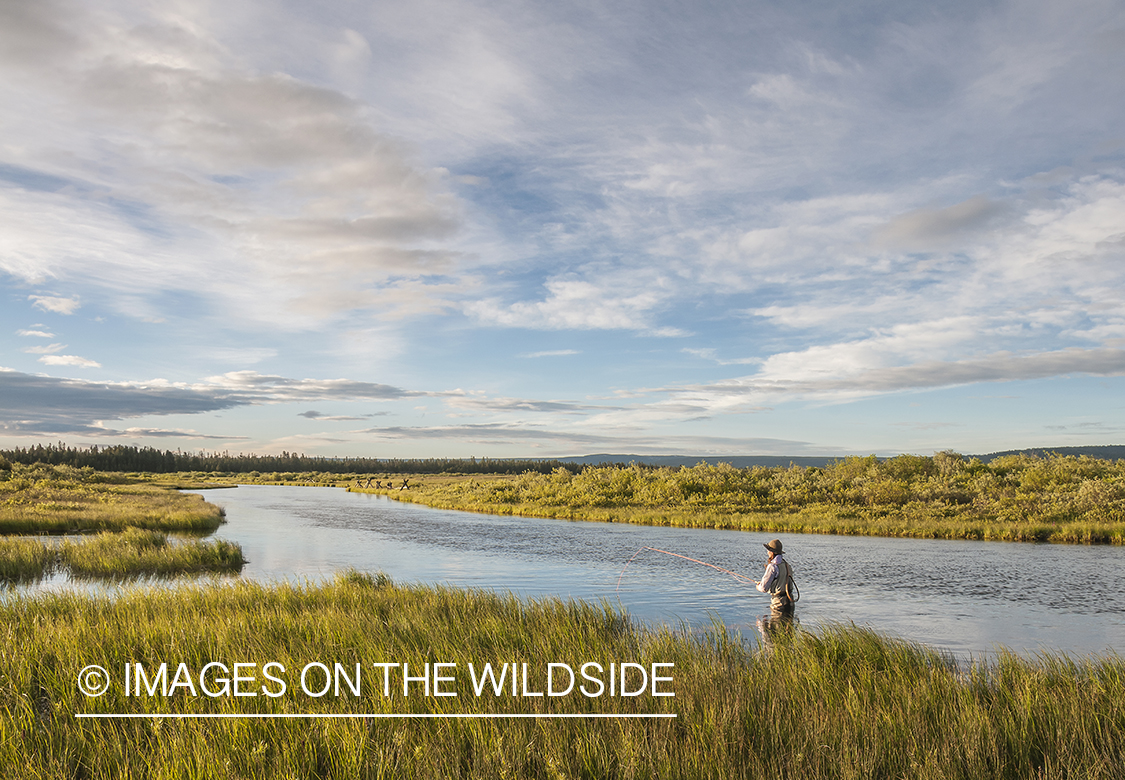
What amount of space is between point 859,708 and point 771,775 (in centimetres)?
251

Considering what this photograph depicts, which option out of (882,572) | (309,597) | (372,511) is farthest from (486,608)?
(372,511)

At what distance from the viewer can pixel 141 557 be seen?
90.1 feet

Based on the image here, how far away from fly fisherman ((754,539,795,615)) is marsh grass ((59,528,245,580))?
22.0 meters

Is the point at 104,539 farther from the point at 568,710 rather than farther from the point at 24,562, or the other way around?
the point at 568,710

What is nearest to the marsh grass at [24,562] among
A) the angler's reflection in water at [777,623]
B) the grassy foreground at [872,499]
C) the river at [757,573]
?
the river at [757,573]

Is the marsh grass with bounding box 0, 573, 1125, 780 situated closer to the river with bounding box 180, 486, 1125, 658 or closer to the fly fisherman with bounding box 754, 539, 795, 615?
the fly fisherman with bounding box 754, 539, 795, 615

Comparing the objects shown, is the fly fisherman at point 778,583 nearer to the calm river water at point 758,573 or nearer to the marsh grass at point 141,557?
the calm river water at point 758,573

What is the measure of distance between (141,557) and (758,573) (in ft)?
79.7

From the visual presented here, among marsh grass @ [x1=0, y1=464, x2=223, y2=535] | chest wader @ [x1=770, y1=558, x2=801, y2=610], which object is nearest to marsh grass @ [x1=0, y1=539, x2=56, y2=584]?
marsh grass @ [x1=0, y1=464, x2=223, y2=535]

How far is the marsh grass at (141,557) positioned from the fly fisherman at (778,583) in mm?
22038

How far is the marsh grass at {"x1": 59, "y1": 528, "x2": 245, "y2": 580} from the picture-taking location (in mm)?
26219

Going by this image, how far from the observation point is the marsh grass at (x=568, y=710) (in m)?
7.07

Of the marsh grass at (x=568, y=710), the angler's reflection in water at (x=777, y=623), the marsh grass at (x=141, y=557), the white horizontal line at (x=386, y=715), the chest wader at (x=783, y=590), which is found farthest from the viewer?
the marsh grass at (x=141, y=557)

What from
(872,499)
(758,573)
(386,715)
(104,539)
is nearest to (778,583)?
(386,715)
